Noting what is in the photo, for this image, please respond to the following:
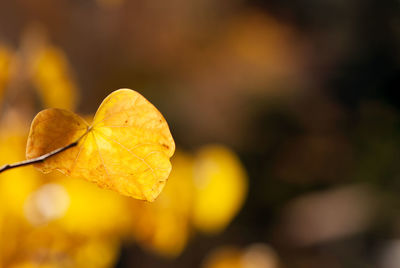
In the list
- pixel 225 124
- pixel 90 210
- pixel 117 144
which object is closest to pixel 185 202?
pixel 90 210

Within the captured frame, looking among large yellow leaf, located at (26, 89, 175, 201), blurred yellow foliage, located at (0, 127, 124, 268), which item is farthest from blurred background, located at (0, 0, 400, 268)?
large yellow leaf, located at (26, 89, 175, 201)

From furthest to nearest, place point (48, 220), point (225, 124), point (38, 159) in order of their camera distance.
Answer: point (225, 124) → point (48, 220) → point (38, 159)

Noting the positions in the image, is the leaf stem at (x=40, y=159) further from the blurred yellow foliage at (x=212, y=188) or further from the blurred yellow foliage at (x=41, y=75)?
the blurred yellow foliage at (x=212, y=188)

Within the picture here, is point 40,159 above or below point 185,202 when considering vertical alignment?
above

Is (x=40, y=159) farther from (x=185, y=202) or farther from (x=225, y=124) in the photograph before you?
(x=225, y=124)

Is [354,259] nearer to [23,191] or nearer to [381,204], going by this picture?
[381,204]

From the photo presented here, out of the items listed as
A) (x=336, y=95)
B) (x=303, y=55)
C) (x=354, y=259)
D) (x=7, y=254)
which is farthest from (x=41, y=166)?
(x=303, y=55)
